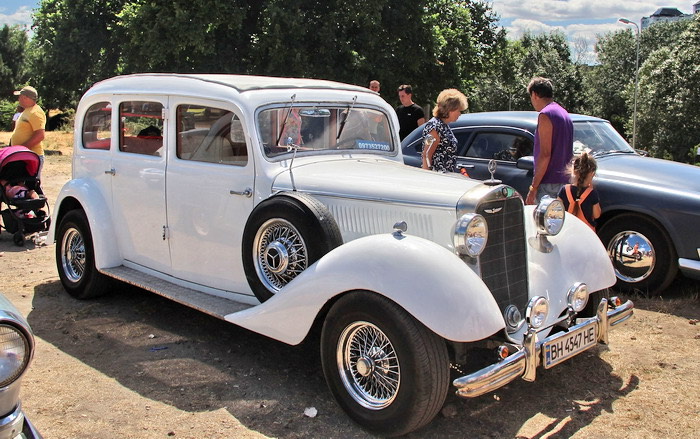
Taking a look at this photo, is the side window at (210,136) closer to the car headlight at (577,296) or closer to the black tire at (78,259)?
the black tire at (78,259)

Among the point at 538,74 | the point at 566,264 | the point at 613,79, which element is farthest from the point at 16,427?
the point at 613,79

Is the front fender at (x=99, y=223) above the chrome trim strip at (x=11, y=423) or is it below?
above

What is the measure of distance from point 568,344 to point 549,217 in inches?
31.7

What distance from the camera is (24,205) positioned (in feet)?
25.2

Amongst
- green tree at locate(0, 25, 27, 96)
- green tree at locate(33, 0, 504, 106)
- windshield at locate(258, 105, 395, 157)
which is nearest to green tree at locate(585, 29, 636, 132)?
green tree at locate(33, 0, 504, 106)

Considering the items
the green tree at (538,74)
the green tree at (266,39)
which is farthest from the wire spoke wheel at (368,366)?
the green tree at (538,74)

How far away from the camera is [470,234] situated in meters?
3.38

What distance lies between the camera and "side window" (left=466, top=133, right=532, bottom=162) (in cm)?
675

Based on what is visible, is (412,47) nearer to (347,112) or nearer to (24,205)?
(24,205)

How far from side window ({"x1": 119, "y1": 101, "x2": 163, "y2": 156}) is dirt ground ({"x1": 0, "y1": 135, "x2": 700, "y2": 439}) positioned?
1.40 meters

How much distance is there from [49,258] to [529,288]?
570cm

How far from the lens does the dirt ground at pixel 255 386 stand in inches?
135

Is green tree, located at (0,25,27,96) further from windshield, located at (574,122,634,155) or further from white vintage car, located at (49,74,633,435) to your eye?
windshield, located at (574,122,634,155)

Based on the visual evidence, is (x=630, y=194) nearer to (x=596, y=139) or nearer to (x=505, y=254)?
(x=596, y=139)
